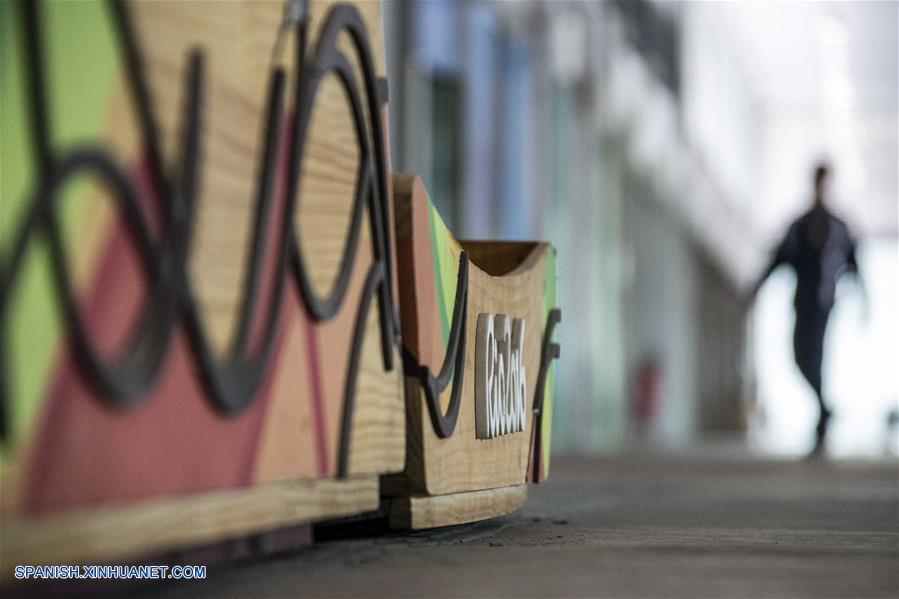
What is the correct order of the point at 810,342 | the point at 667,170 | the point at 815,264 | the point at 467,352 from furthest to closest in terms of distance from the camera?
the point at 667,170 < the point at 810,342 < the point at 815,264 < the point at 467,352

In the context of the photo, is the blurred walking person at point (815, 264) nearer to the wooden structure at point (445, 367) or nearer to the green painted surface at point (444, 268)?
the wooden structure at point (445, 367)

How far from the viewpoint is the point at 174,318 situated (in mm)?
2150

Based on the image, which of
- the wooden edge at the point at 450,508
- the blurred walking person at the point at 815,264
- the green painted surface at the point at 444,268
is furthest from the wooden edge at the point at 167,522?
the blurred walking person at the point at 815,264

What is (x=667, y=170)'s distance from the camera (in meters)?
25.1

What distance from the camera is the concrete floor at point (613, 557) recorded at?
248 centimetres

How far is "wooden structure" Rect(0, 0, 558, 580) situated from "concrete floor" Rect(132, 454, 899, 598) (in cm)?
11

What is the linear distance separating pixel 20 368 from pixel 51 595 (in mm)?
406

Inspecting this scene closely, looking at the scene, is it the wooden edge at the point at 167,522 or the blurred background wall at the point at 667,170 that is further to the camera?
the blurred background wall at the point at 667,170

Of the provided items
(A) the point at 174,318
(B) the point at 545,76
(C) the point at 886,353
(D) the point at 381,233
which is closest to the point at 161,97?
(A) the point at 174,318

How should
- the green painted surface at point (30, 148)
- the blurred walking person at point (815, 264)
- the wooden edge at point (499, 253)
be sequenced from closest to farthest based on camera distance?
the green painted surface at point (30, 148) → the wooden edge at point (499, 253) → the blurred walking person at point (815, 264)

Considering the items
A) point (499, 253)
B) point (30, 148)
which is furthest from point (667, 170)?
point (30, 148)

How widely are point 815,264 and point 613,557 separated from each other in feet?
23.9

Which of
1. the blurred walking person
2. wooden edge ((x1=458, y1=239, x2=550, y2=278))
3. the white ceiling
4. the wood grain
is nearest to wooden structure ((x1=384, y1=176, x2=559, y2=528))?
the wood grain

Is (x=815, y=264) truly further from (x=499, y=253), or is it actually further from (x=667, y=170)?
(x=667, y=170)
